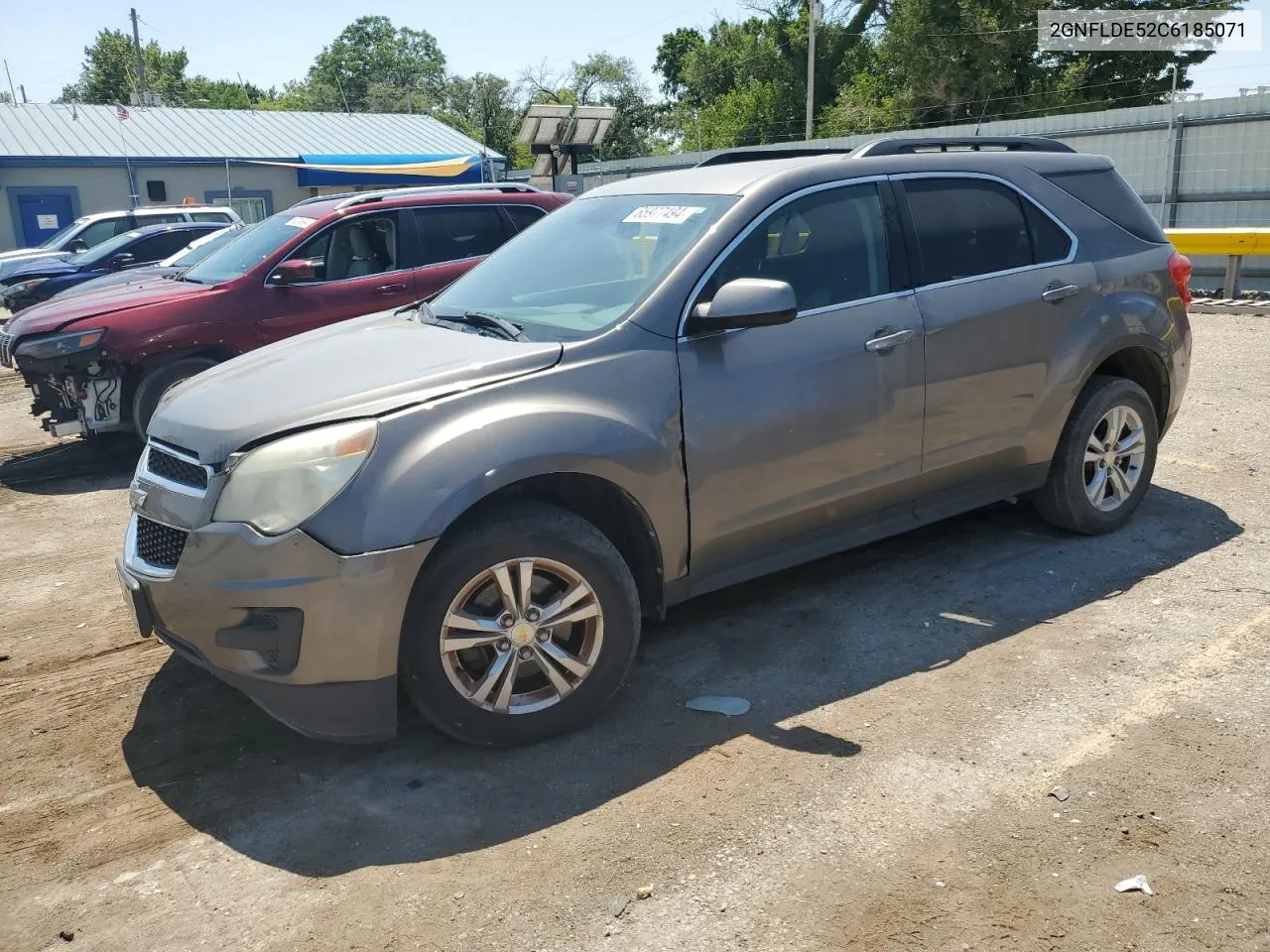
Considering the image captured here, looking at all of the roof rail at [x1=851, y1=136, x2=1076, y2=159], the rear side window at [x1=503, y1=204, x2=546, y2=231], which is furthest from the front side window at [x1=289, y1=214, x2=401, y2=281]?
the roof rail at [x1=851, y1=136, x2=1076, y2=159]

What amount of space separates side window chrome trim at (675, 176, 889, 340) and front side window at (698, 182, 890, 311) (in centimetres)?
1

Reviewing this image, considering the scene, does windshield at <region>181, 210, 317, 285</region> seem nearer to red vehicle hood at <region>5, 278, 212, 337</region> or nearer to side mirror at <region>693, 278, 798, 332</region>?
red vehicle hood at <region>5, 278, 212, 337</region>

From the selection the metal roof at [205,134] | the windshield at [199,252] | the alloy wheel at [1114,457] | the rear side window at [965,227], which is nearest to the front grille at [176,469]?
the rear side window at [965,227]

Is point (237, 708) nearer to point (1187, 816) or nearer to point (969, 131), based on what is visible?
point (1187, 816)

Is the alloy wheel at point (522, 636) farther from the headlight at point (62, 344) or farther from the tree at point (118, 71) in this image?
the tree at point (118, 71)

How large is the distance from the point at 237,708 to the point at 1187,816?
3.18 metres

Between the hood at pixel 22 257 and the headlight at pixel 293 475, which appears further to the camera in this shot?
the hood at pixel 22 257

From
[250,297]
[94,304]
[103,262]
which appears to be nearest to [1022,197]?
[250,297]

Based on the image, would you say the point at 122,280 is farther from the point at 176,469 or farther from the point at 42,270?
the point at 176,469

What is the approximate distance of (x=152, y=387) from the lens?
7750 mm

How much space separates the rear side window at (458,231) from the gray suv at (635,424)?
3.66m

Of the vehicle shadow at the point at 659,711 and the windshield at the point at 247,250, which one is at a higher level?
the windshield at the point at 247,250

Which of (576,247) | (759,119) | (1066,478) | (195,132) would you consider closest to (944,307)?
(1066,478)

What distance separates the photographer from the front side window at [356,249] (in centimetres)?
821
